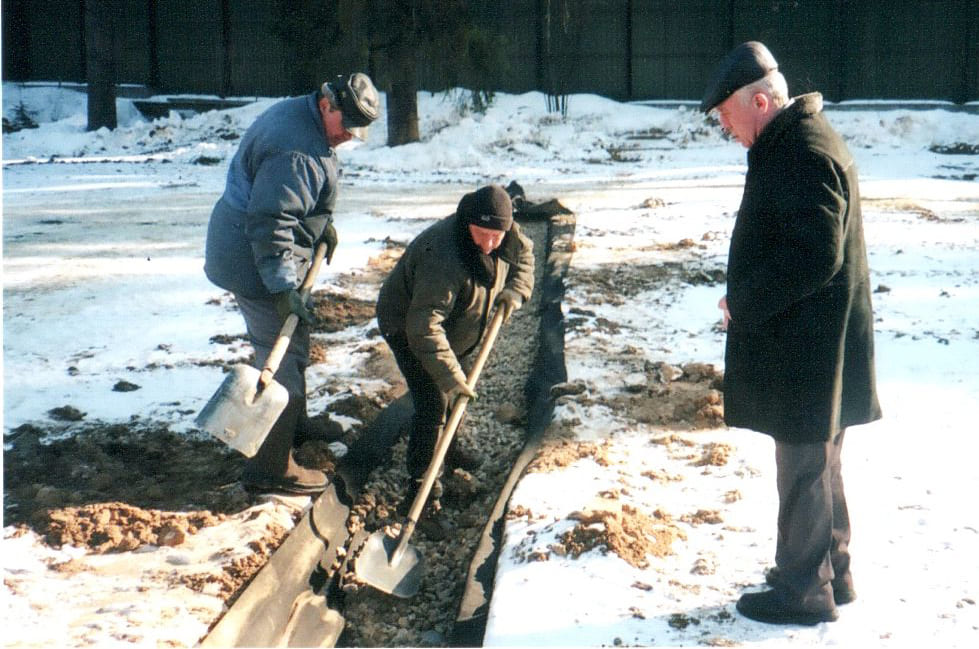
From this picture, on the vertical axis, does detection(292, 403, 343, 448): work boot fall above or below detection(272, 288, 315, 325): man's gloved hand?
below

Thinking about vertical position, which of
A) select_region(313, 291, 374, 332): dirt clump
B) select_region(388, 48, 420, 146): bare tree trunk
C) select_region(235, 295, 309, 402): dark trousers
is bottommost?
select_region(313, 291, 374, 332): dirt clump

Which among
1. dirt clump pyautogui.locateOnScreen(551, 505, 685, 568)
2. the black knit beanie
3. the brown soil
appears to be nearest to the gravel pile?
the brown soil

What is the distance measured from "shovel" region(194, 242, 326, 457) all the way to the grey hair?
6.93 feet

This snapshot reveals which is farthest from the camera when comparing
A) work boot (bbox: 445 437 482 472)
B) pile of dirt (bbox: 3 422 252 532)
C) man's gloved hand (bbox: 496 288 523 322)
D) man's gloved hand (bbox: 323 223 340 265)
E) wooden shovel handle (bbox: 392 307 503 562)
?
work boot (bbox: 445 437 482 472)

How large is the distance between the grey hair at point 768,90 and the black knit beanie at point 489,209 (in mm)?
1251

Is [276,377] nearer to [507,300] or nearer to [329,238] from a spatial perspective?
[329,238]

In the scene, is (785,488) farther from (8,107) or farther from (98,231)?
(8,107)

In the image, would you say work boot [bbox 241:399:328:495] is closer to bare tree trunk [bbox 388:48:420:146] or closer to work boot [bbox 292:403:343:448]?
work boot [bbox 292:403:343:448]

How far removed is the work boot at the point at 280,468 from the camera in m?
4.84

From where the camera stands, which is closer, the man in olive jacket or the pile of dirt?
the man in olive jacket

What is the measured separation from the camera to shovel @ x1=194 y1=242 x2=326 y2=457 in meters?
4.43

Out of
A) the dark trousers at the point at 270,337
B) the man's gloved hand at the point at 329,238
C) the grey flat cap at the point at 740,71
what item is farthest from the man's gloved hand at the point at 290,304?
the grey flat cap at the point at 740,71

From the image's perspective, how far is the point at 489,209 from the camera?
4.32m

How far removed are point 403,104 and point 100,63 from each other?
5681 mm
